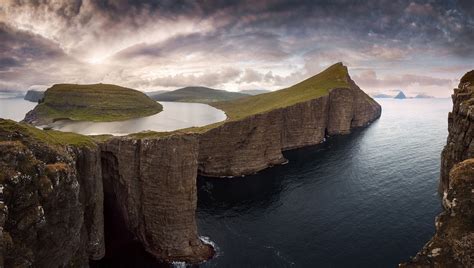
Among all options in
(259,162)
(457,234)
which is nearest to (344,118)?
(259,162)

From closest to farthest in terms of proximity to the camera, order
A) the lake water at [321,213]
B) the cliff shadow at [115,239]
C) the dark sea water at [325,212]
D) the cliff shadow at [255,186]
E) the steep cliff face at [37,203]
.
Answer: the steep cliff face at [37,203], the cliff shadow at [115,239], the lake water at [321,213], the dark sea water at [325,212], the cliff shadow at [255,186]

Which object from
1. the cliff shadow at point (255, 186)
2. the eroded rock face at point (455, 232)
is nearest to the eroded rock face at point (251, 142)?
the cliff shadow at point (255, 186)

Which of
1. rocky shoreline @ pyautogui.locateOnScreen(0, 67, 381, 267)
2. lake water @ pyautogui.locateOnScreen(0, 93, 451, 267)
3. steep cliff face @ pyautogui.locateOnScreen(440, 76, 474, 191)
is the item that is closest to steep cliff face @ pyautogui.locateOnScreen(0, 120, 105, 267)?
rocky shoreline @ pyautogui.locateOnScreen(0, 67, 381, 267)

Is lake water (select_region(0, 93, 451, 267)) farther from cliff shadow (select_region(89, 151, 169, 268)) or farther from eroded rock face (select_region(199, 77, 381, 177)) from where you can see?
eroded rock face (select_region(199, 77, 381, 177))

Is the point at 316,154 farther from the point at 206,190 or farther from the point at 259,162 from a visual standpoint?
the point at 206,190

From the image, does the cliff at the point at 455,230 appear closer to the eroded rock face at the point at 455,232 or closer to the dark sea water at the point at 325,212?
the eroded rock face at the point at 455,232
